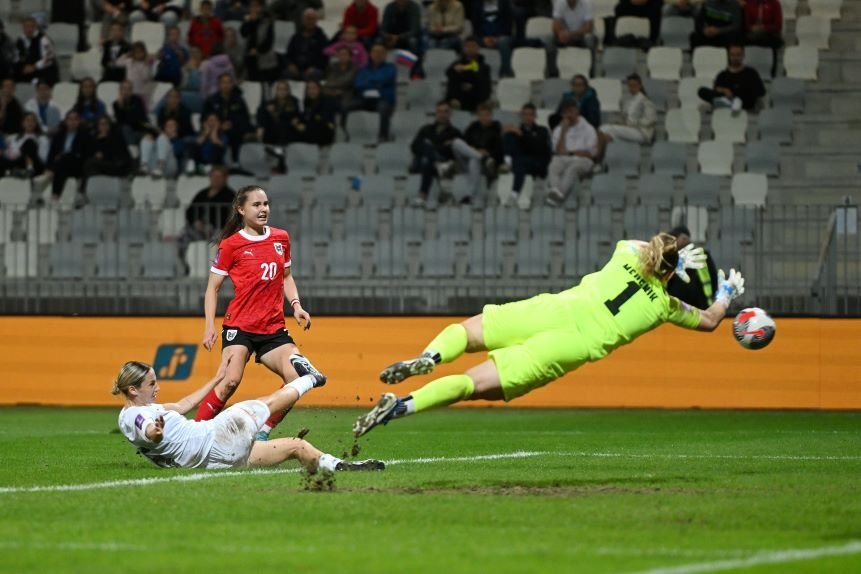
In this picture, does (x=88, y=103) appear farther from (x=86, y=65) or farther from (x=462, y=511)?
(x=462, y=511)

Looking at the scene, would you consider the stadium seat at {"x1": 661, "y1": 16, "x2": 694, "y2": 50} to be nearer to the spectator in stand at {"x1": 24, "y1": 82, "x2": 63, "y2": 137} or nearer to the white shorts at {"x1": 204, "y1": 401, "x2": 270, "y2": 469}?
the spectator in stand at {"x1": 24, "y1": 82, "x2": 63, "y2": 137}

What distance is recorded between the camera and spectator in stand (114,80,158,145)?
26.3 m

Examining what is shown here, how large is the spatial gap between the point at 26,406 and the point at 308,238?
477 centimetres

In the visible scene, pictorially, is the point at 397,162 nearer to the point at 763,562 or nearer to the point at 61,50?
the point at 61,50

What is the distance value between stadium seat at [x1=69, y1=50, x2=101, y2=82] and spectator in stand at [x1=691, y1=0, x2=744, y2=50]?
36.1 feet

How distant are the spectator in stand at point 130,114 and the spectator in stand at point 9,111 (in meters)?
1.75

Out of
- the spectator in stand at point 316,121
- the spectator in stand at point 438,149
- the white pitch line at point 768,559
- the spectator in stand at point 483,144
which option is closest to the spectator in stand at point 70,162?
the spectator in stand at point 316,121

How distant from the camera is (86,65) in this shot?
28766 millimetres

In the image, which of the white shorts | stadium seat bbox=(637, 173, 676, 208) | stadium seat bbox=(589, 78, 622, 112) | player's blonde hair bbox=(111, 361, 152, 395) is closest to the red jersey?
the white shorts

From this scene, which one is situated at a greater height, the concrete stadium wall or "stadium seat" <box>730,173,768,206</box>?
"stadium seat" <box>730,173,768,206</box>

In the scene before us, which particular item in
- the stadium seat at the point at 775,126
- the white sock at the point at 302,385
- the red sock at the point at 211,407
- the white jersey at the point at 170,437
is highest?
the stadium seat at the point at 775,126

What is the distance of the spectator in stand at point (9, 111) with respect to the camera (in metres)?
26.7

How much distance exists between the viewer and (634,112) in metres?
25.1

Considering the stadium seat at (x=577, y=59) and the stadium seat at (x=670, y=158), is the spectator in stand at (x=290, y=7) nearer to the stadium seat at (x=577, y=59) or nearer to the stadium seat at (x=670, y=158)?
the stadium seat at (x=577, y=59)
